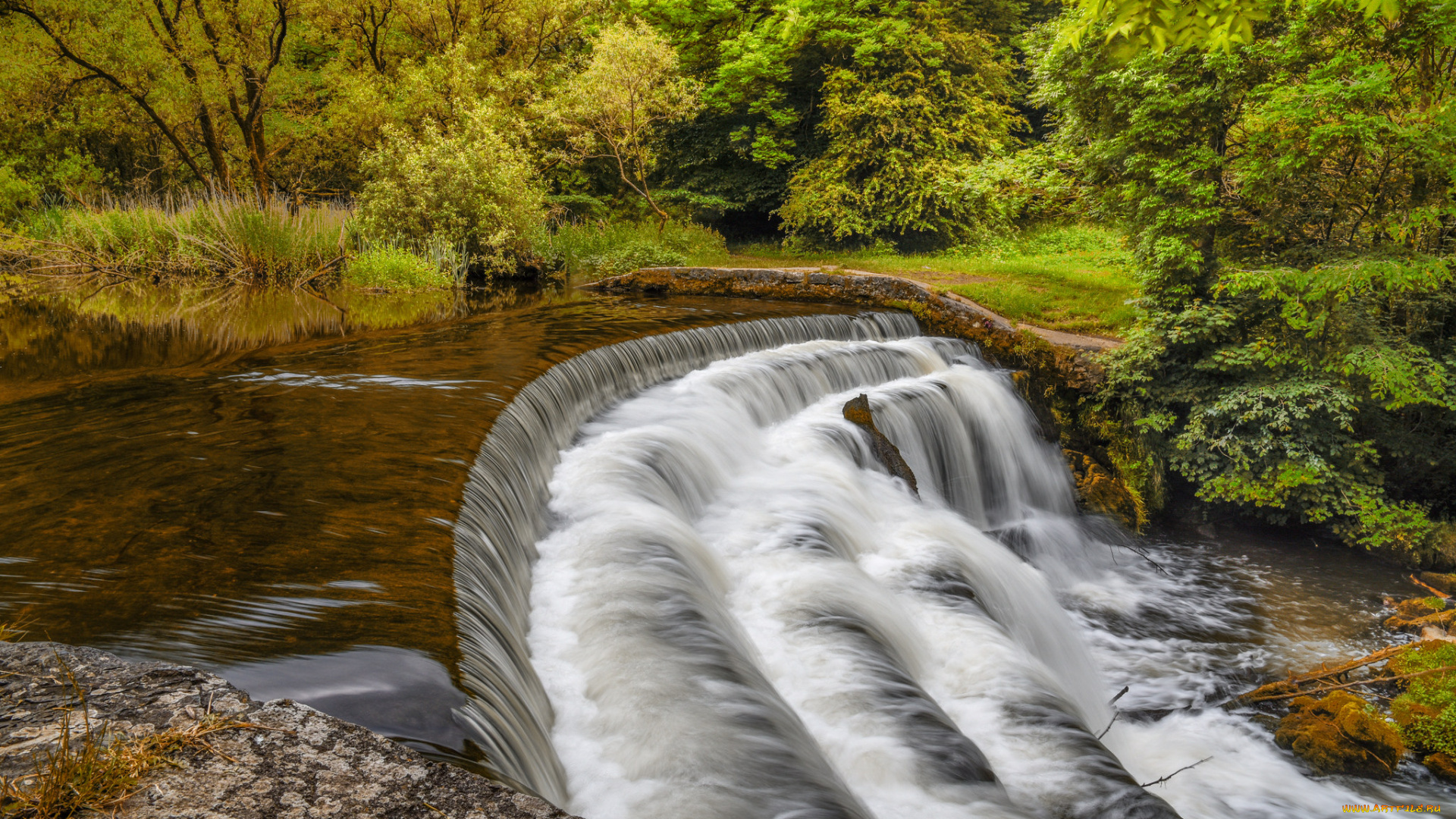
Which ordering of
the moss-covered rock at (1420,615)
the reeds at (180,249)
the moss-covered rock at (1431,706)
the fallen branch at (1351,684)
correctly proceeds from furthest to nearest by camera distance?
the reeds at (180,249) → the moss-covered rock at (1420,615) → the fallen branch at (1351,684) → the moss-covered rock at (1431,706)

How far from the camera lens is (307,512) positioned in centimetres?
362

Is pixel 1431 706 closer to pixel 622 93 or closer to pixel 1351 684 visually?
pixel 1351 684

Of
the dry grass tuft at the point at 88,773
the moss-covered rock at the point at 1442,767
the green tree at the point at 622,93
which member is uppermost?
the green tree at the point at 622,93

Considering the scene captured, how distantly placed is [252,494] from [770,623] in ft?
9.02

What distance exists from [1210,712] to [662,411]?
4.99 metres

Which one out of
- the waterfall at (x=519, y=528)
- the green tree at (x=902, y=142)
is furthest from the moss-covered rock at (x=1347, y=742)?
the green tree at (x=902, y=142)

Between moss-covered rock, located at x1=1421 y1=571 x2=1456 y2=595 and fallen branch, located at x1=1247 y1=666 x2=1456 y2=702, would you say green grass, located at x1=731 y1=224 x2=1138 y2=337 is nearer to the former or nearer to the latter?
moss-covered rock, located at x1=1421 y1=571 x2=1456 y2=595

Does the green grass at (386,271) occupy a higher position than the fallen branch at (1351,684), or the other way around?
the green grass at (386,271)

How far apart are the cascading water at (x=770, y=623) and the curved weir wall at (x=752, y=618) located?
15 mm

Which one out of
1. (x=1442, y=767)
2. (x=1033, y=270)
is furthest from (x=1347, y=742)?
(x=1033, y=270)

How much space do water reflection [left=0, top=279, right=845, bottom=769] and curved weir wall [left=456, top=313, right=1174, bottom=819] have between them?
0.92 ft

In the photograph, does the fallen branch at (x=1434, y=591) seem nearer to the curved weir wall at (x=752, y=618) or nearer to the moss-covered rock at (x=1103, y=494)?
the moss-covered rock at (x=1103, y=494)

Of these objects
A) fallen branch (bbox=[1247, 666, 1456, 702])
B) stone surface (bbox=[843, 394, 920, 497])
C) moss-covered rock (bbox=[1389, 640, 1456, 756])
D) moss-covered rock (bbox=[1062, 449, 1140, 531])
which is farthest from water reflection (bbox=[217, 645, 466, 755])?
moss-covered rock (bbox=[1062, 449, 1140, 531])

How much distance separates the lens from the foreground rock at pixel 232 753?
1659 mm
